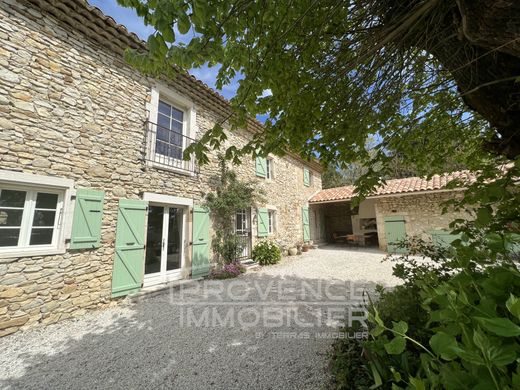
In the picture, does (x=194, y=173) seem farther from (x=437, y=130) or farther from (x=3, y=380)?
(x=437, y=130)

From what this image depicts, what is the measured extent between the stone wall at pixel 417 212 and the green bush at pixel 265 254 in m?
Result: 5.58

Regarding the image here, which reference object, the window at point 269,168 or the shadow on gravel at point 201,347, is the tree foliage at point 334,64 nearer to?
the shadow on gravel at point 201,347

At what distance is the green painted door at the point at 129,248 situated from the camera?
4500 mm

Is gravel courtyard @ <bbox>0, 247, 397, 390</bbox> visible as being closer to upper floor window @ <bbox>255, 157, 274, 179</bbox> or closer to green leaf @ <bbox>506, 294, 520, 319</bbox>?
green leaf @ <bbox>506, 294, 520, 319</bbox>

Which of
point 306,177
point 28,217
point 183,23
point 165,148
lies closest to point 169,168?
point 165,148

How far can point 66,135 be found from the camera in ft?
13.3

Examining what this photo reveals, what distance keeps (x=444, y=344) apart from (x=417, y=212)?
10881mm

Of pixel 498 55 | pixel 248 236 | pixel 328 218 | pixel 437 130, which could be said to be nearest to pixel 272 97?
pixel 498 55

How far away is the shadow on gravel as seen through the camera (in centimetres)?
236

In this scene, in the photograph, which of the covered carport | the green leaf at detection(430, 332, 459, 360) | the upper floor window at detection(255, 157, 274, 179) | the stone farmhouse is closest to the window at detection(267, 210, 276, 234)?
the upper floor window at detection(255, 157, 274, 179)

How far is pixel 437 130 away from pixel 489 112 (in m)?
1.40

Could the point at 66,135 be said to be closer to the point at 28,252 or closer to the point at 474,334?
the point at 28,252

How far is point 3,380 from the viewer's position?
239cm

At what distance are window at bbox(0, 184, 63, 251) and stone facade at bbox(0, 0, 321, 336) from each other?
31cm
